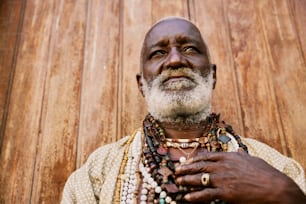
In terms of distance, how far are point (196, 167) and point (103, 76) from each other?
2.49 feet

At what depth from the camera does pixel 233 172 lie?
0.95m

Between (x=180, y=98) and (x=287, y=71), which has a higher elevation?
(x=287, y=71)

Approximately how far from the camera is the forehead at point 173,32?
140cm

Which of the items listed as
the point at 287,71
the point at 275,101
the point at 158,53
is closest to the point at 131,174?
the point at 158,53

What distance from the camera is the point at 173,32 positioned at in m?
1.40

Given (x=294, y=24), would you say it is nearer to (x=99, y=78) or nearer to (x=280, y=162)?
(x=280, y=162)

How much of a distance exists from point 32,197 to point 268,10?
1404 millimetres

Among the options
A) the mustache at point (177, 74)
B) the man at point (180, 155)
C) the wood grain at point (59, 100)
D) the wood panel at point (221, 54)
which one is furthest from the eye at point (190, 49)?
the wood grain at point (59, 100)

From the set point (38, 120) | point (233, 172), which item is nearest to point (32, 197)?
point (38, 120)

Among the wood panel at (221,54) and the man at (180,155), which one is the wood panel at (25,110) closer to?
the man at (180,155)

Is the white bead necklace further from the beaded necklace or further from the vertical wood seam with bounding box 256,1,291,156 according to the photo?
the vertical wood seam with bounding box 256,1,291,156

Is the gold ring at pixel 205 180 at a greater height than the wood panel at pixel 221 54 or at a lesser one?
lesser

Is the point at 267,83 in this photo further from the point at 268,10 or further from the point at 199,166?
the point at 199,166

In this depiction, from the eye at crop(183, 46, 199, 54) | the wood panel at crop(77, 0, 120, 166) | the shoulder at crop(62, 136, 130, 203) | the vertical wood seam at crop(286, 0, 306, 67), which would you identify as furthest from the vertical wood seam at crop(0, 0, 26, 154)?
the vertical wood seam at crop(286, 0, 306, 67)
